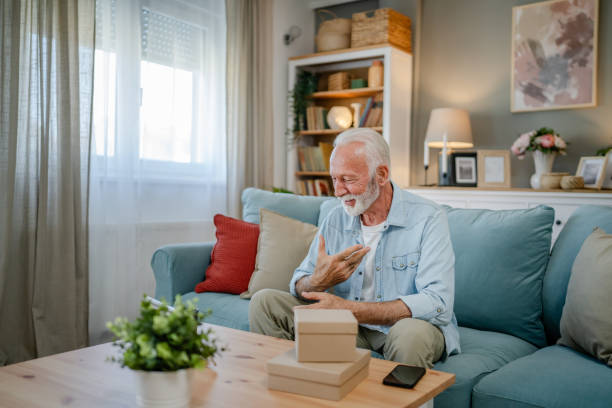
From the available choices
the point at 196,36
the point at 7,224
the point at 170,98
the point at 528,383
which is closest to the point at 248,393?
the point at 528,383

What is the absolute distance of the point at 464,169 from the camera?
409 cm

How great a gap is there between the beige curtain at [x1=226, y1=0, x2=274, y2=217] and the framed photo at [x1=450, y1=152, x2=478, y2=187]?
57.2 inches

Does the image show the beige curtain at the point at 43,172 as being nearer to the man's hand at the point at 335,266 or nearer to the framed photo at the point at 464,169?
the man's hand at the point at 335,266

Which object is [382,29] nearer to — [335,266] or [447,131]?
[447,131]

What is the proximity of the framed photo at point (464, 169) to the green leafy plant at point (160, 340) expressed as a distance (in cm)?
342

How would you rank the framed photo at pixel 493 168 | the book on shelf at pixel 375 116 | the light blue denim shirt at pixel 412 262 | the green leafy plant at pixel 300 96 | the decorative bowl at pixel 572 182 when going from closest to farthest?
the light blue denim shirt at pixel 412 262, the decorative bowl at pixel 572 182, the framed photo at pixel 493 168, the book on shelf at pixel 375 116, the green leafy plant at pixel 300 96

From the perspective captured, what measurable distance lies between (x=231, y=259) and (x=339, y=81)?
2.43 metres

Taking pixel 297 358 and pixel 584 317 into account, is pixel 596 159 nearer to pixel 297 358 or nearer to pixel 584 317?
pixel 584 317

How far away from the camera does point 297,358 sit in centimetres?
115

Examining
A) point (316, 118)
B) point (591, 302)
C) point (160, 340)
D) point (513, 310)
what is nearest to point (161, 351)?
point (160, 340)

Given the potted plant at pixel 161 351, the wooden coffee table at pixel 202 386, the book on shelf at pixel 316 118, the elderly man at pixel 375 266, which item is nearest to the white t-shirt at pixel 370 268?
the elderly man at pixel 375 266

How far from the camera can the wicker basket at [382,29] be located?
414cm

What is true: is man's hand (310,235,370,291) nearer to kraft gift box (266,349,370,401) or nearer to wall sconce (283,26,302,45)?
kraft gift box (266,349,370,401)

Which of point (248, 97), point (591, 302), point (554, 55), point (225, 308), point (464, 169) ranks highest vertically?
point (554, 55)
